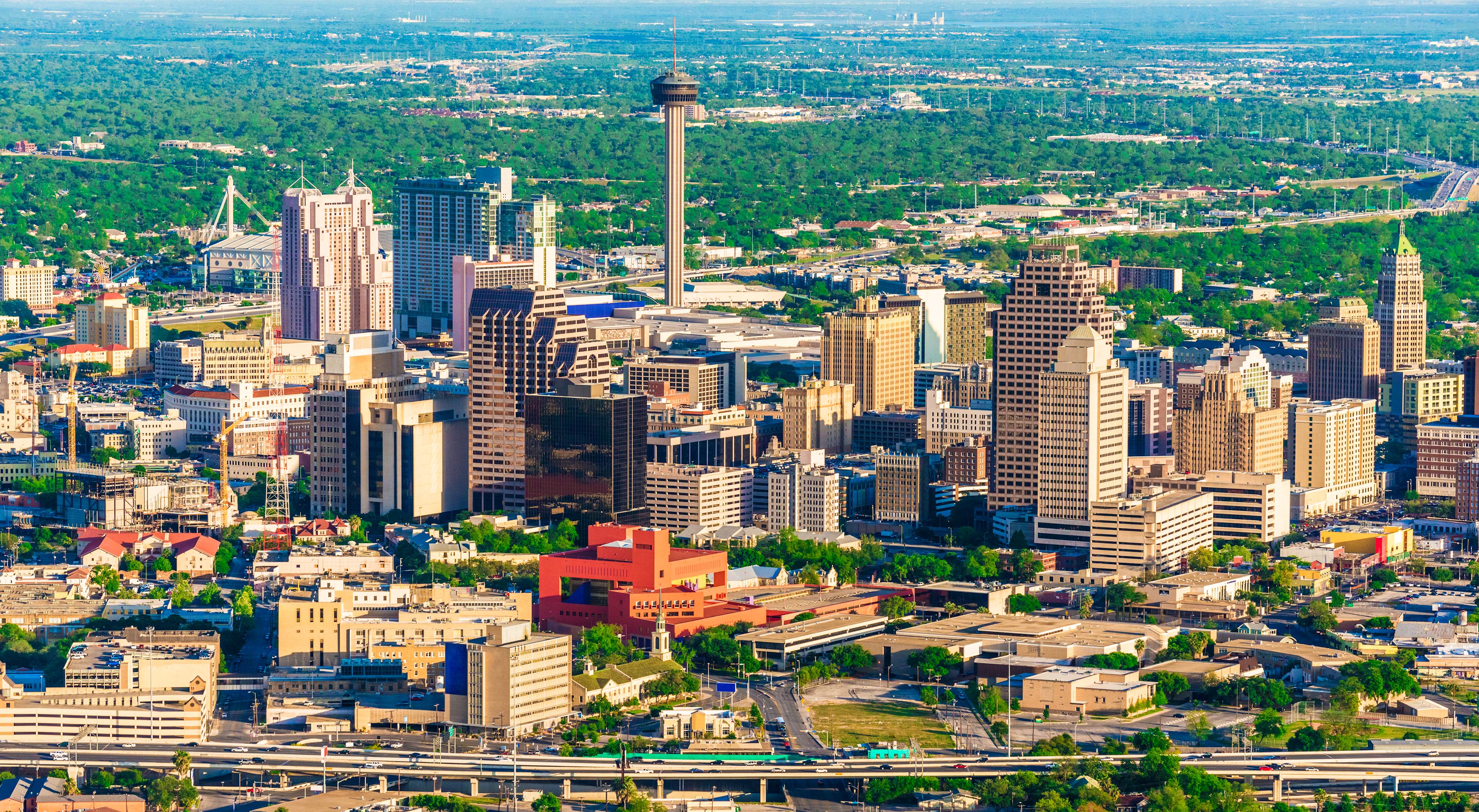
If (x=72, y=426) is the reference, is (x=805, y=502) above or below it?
below

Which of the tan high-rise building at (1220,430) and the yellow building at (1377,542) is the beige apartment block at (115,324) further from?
the yellow building at (1377,542)

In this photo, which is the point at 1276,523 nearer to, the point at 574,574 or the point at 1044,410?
the point at 1044,410

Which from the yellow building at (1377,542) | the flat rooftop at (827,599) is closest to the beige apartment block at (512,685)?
the flat rooftop at (827,599)

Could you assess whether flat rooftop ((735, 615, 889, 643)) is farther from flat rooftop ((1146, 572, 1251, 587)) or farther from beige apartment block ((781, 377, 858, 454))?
beige apartment block ((781, 377, 858, 454))

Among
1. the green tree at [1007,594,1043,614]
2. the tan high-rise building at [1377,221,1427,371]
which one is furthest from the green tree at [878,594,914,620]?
the tan high-rise building at [1377,221,1427,371]

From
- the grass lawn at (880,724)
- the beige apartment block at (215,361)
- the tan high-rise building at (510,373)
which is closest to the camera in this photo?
the grass lawn at (880,724)

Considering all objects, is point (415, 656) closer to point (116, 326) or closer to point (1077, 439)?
point (1077, 439)

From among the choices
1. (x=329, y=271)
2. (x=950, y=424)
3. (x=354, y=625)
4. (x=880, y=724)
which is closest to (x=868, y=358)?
(x=950, y=424)
